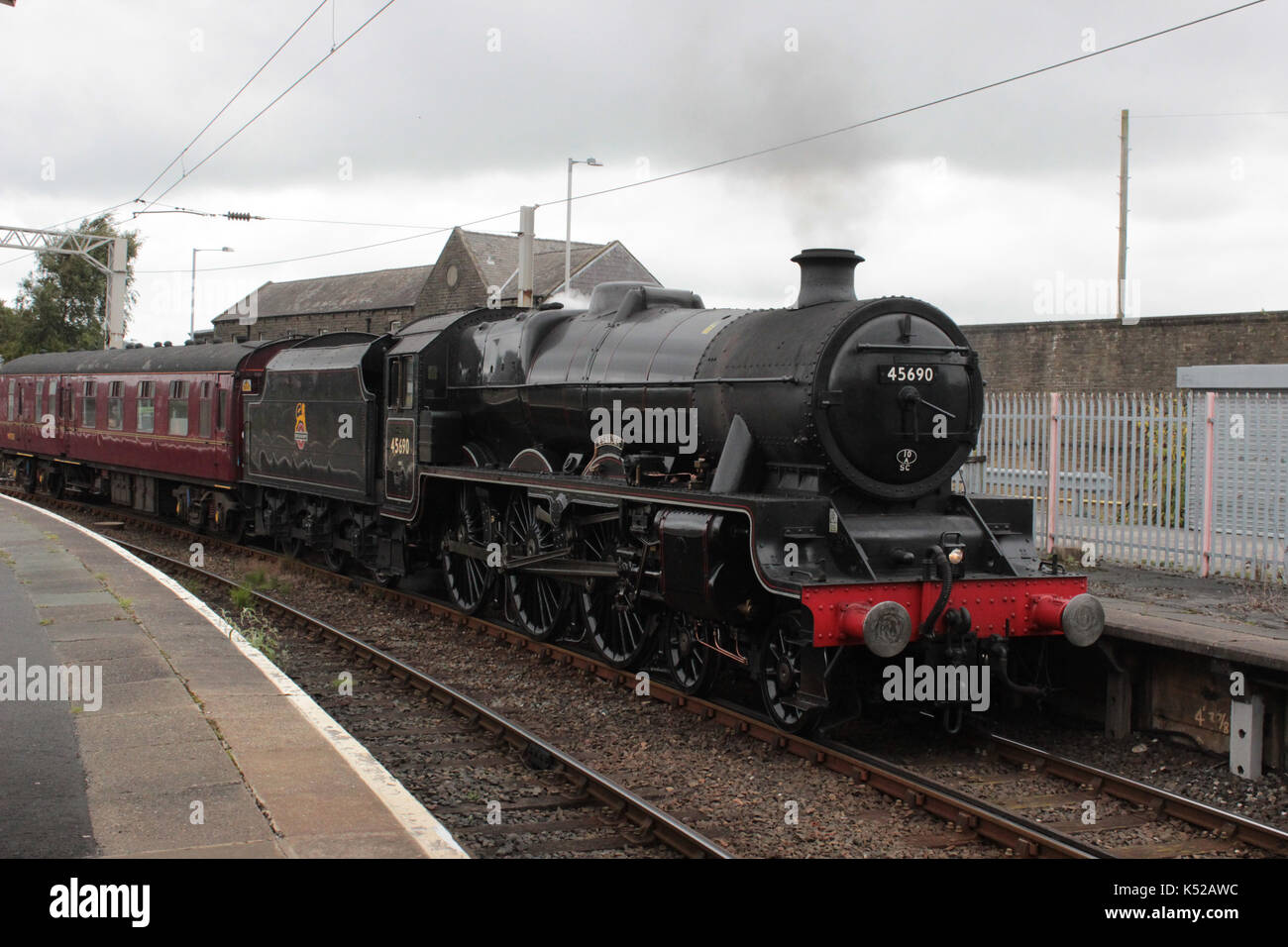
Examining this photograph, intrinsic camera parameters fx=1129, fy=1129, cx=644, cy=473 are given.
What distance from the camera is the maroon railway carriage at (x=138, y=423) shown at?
17.7m

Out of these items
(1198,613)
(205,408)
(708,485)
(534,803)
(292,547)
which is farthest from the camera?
(205,408)

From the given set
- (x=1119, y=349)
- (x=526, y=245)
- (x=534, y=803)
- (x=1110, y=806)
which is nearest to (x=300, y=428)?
(x=526, y=245)

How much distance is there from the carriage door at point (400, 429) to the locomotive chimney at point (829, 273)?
557 centimetres

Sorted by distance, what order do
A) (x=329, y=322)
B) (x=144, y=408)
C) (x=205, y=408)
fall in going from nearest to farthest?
(x=205, y=408) < (x=144, y=408) < (x=329, y=322)

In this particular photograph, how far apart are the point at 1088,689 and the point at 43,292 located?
5499cm

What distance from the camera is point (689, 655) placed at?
28.3 ft

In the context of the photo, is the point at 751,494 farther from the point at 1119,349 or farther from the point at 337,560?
the point at 1119,349

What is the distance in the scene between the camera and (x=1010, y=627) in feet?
24.2

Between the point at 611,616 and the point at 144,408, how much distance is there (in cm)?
1426

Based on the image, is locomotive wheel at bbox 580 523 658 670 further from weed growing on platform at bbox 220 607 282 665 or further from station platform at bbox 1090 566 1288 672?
station platform at bbox 1090 566 1288 672

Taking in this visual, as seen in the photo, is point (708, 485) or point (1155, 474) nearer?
point (708, 485)

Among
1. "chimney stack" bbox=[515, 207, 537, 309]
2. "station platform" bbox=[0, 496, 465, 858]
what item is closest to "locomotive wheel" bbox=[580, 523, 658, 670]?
"station platform" bbox=[0, 496, 465, 858]

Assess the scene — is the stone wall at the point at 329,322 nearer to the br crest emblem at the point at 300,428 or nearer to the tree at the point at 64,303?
the tree at the point at 64,303
